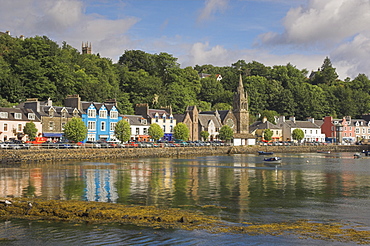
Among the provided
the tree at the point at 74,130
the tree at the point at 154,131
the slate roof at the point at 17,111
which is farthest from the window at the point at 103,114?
the tree at the point at 74,130

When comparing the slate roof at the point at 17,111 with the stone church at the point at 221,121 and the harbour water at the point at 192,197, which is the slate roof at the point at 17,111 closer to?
the harbour water at the point at 192,197

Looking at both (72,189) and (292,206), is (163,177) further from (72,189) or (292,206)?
(292,206)

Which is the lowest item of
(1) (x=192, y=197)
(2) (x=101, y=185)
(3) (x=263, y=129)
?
(1) (x=192, y=197)

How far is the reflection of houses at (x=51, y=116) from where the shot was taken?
87875mm

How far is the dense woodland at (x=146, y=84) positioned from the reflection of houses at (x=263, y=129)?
1407cm

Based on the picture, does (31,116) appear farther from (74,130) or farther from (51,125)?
(74,130)

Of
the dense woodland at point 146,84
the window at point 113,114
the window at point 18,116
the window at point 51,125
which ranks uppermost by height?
the dense woodland at point 146,84

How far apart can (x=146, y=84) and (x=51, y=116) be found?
1848 inches

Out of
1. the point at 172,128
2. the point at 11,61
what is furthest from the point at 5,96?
the point at 172,128

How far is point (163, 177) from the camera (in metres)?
50.5

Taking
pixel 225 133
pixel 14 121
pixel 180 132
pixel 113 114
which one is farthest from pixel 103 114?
pixel 225 133

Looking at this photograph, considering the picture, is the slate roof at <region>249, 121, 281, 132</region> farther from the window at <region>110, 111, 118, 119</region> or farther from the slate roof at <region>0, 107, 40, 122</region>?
the slate roof at <region>0, 107, 40, 122</region>

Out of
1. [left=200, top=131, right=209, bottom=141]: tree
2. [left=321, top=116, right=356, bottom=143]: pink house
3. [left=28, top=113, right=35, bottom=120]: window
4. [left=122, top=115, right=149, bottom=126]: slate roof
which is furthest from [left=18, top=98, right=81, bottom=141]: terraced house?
[left=321, top=116, right=356, bottom=143]: pink house

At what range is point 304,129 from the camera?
489ft
